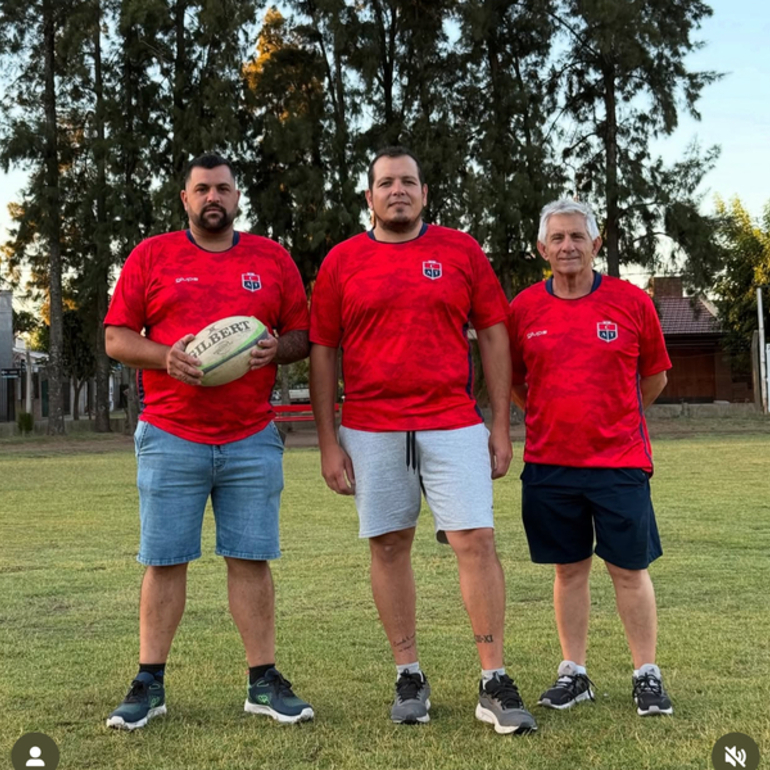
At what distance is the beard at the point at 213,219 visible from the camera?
4582 millimetres

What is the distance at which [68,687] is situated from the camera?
196 inches

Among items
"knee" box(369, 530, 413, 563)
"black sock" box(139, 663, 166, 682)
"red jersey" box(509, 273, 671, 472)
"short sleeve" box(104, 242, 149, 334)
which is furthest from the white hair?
"black sock" box(139, 663, 166, 682)

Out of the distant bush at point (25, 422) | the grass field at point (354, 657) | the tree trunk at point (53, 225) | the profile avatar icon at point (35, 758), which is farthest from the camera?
the distant bush at point (25, 422)

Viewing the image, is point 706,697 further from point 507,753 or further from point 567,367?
point 567,367

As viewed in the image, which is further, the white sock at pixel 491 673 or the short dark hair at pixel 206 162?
the short dark hair at pixel 206 162

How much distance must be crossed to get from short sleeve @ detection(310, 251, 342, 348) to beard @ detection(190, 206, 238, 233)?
1.47ft

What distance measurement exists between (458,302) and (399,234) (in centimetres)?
39

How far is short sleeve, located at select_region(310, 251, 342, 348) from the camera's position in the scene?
466 centimetres

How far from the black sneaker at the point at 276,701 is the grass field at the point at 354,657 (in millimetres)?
68

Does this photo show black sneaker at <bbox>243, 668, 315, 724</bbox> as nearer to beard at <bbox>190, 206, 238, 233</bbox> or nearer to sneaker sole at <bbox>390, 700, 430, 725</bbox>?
sneaker sole at <bbox>390, 700, 430, 725</bbox>

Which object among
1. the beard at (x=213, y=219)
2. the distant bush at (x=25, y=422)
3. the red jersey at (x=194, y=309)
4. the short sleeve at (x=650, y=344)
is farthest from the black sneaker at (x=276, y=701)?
the distant bush at (x=25, y=422)

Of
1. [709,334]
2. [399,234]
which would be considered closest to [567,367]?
[399,234]

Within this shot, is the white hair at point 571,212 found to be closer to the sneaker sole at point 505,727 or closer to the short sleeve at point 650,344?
the short sleeve at point 650,344

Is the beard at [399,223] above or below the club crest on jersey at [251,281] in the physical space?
above
